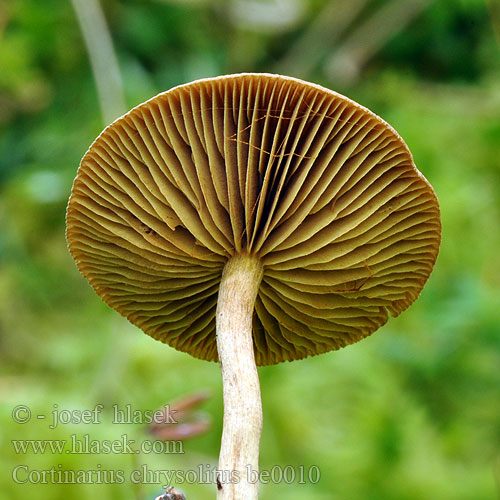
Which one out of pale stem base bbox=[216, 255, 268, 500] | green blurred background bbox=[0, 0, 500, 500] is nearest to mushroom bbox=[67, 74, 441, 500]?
pale stem base bbox=[216, 255, 268, 500]

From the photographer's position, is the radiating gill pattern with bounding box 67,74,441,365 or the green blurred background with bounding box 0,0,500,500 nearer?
the radiating gill pattern with bounding box 67,74,441,365

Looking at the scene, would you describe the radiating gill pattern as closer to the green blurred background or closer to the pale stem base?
the pale stem base

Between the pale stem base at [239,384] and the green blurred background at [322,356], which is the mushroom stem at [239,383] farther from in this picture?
the green blurred background at [322,356]

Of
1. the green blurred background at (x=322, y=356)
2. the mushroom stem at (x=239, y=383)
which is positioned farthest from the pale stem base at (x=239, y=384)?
the green blurred background at (x=322, y=356)

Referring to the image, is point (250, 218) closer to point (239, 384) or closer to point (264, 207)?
point (264, 207)

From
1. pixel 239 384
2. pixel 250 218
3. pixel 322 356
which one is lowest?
pixel 239 384

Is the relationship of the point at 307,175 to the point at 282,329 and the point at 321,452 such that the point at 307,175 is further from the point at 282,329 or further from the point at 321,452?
the point at 321,452

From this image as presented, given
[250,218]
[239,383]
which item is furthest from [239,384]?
[250,218]
